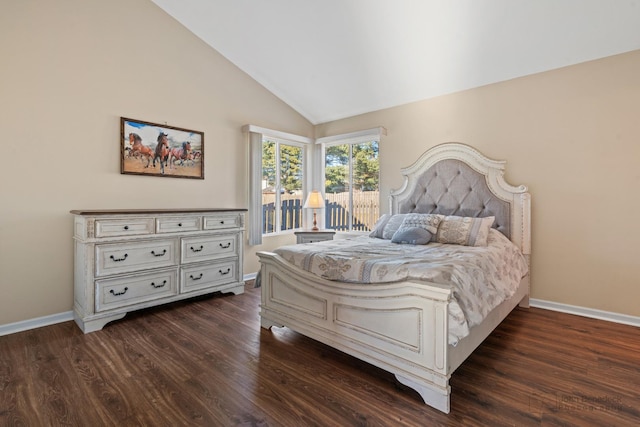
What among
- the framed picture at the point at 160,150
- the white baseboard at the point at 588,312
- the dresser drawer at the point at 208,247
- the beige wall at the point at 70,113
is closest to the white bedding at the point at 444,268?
the white baseboard at the point at 588,312


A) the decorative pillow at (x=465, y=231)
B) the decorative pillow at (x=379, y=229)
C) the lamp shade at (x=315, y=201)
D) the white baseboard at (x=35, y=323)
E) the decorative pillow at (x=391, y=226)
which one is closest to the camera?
the white baseboard at (x=35, y=323)

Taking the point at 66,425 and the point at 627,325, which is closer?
the point at 66,425

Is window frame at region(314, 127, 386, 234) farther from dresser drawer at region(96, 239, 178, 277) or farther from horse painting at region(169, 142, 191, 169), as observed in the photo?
dresser drawer at region(96, 239, 178, 277)

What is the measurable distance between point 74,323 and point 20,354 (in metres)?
0.61

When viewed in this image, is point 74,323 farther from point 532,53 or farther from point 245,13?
point 532,53

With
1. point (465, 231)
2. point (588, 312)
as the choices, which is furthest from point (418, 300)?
point (588, 312)

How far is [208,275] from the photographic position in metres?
3.39

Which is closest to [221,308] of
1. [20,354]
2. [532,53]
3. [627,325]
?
[20,354]

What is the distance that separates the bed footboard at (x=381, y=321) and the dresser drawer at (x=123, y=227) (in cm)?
136

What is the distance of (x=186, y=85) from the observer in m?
3.64

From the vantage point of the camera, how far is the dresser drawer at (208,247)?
3.21m

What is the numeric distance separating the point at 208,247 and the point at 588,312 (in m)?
3.82

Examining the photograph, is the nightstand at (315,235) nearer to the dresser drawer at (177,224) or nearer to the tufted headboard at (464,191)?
the tufted headboard at (464,191)

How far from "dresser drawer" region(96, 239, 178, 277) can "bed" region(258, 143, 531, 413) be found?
106 centimetres
